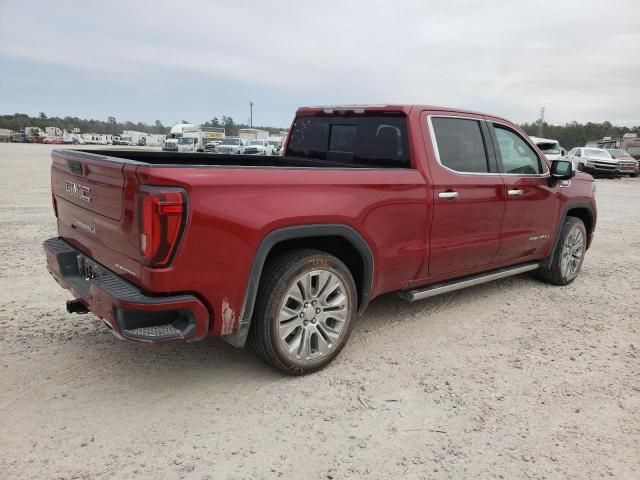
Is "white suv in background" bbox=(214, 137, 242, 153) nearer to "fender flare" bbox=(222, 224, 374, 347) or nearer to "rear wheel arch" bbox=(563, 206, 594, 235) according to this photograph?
"rear wheel arch" bbox=(563, 206, 594, 235)

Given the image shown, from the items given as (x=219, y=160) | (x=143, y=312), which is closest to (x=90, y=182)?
(x=143, y=312)

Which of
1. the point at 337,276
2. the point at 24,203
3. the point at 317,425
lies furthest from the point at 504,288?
the point at 24,203

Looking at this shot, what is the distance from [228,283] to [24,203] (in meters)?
9.68

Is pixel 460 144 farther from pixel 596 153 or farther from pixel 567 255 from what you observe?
pixel 596 153

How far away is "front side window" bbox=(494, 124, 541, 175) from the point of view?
4.77 metres

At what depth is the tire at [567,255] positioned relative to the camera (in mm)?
5582

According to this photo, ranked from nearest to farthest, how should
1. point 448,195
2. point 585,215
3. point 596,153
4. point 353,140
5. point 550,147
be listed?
1. point 448,195
2. point 353,140
3. point 585,215
4. point 550,147
5. point 596,153

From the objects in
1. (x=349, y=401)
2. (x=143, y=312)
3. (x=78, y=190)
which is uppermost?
(x=78, y=190)

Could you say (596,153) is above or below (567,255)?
above

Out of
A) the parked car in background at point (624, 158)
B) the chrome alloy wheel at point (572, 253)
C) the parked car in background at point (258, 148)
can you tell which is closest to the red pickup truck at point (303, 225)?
the chrome alloy wheel at point (572, 253)

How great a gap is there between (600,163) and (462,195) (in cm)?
2605

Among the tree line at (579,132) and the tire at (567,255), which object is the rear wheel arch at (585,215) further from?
the tree line at (579,132)

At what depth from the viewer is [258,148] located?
1330 inches

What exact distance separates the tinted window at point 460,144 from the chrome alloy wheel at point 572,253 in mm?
1843
